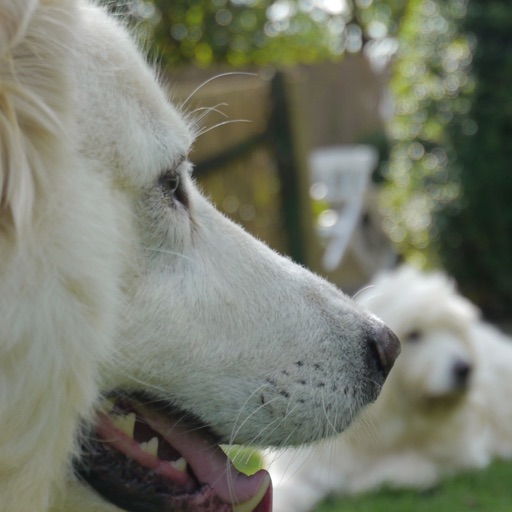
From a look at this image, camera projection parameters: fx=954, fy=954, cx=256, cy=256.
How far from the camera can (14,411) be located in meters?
1.48

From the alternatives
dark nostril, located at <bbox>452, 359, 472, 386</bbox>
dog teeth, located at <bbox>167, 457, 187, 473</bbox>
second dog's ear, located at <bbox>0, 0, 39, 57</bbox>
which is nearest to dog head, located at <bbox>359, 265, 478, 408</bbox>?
dark nostril, located at <bbox>452, 359, 472, 386</bbox>

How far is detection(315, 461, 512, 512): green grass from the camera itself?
463cm

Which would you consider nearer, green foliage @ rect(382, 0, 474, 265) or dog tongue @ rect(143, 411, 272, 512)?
dog tongue @ rect(143, 411, 272, 512)

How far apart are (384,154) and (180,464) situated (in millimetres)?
13279

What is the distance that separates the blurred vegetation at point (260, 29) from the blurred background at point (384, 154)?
8.87 ft

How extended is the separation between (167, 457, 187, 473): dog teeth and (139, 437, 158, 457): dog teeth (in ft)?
0.13

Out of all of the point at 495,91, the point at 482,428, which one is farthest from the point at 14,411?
the point at 495,91

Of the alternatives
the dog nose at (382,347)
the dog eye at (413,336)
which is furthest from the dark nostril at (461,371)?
the dog nose at (382,347)

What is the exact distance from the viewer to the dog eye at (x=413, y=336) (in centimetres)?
524

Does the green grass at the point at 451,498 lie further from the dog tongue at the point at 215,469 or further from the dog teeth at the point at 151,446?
the dog teeth at the point at 151,446

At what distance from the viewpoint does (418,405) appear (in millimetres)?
5262

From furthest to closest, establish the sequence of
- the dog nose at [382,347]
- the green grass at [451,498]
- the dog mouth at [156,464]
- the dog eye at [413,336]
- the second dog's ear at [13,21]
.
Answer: the dog eye at [413,336], the green grass at [451,498], the dog nose at [382,347], the dog mouth at [156,464], the second dog's ear at [13,21]

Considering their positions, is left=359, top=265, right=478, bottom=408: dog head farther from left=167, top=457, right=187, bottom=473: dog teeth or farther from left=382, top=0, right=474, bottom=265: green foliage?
Answer: left=382, top=0, right=474, bottom=265: green foliage

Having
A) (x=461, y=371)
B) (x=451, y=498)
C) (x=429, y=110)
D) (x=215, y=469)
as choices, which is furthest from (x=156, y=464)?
(x=429, y=110)
